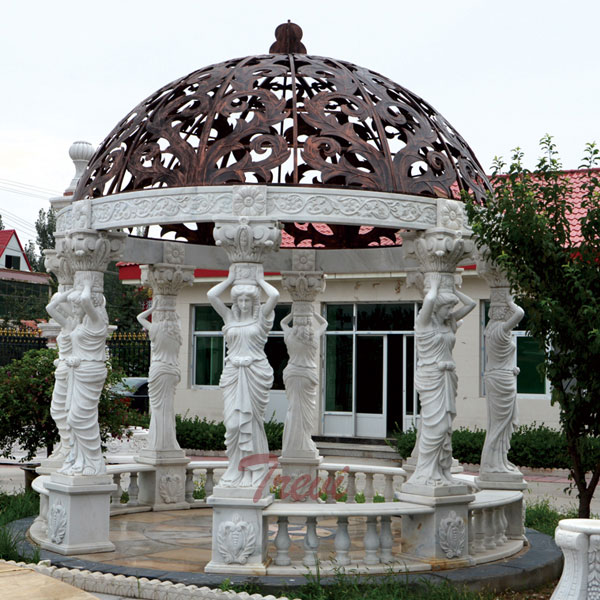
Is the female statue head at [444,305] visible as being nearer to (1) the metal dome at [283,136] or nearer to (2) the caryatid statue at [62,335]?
(1) the metal dome at [283,136]

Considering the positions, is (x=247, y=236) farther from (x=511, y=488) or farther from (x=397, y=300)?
(x=397, y=300)

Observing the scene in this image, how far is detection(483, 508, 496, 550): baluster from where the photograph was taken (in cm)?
830

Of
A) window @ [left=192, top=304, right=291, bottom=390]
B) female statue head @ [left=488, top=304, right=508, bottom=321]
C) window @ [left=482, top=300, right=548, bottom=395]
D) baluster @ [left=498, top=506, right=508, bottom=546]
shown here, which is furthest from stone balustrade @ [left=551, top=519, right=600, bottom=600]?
window @ [left=192, top=304, right=291, bottom=390]

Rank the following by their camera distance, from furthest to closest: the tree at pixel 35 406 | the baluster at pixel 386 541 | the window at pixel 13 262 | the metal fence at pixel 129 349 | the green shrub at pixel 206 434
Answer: the window at pixel 13 262 < the metal fence at pixel 129 349 < the green shrub at pixel 206 434 < the tree at pixel 35 406 < the baluster at pixel 386 541

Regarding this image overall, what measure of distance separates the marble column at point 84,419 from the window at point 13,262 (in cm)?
4831

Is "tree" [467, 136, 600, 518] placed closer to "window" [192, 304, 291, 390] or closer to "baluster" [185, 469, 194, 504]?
"baluster" [185, 469, 194, 504]

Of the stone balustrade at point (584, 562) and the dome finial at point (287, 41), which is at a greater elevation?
the dome finial at point (287, 41)

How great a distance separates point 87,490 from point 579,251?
4.77 meters

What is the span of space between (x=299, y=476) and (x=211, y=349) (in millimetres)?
13936

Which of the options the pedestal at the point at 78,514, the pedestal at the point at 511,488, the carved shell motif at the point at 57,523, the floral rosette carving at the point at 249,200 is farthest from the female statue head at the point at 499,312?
the carved shell motif at the point at 57,523

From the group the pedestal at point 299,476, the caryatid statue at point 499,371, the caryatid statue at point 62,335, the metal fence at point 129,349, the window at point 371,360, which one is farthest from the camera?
the metal fence at point 129,349

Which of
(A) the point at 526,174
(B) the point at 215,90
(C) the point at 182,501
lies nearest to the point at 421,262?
(A) the point at 526,174

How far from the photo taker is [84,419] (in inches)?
322

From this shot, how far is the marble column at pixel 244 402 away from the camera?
7.15 meters
